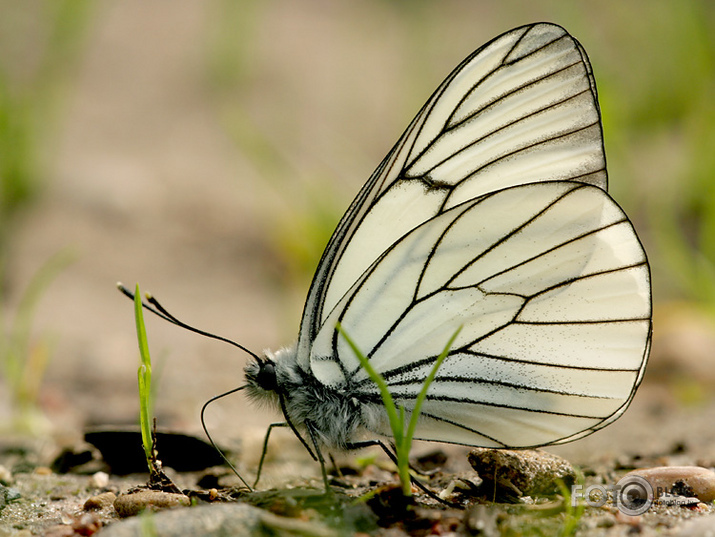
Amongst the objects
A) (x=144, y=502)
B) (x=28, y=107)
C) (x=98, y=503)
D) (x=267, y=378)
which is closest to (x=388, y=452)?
(x=267, y=378)

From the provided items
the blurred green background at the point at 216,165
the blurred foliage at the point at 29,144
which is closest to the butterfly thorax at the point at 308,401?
the blurred green background at the point at 216,165

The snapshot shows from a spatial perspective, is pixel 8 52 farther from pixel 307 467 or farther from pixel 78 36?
pixel 307 467

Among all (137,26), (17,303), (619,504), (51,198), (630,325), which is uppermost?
(137,26)

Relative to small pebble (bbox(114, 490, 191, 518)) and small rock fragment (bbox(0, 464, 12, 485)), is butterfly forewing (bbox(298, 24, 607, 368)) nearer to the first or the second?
small pebble (bbox(114, 490, 191, 518))

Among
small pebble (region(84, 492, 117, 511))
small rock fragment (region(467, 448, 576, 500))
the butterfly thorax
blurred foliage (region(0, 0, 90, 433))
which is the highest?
blurred foliage (region(0, 0, 90, 433))

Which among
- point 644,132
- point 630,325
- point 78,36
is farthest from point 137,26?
point 630,325

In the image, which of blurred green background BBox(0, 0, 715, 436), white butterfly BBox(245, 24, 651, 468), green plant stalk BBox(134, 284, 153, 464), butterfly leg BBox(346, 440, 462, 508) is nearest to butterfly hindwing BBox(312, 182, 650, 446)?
white butterfly BBox(245, 24, 651, 468)
